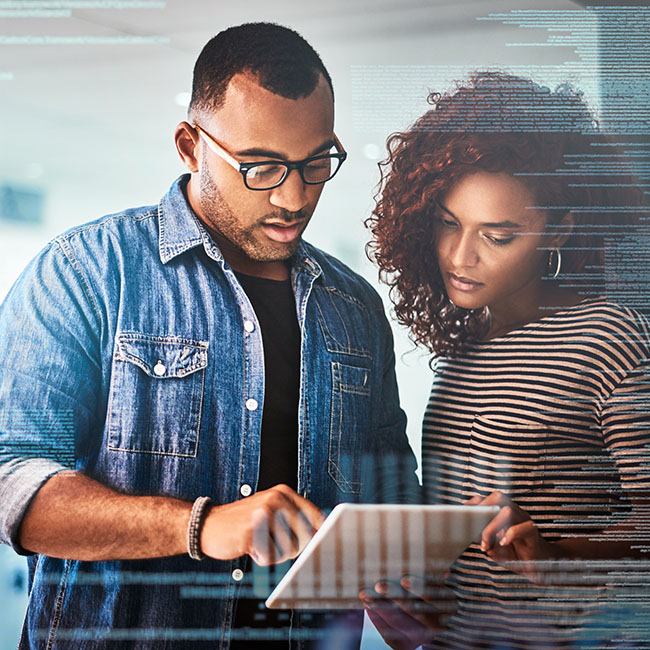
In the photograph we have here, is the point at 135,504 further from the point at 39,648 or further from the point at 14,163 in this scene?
the point at 14,163

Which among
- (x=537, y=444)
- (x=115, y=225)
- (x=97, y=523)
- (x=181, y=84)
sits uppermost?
(x=181, y=84)

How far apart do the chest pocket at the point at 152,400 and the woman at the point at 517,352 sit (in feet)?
1.28

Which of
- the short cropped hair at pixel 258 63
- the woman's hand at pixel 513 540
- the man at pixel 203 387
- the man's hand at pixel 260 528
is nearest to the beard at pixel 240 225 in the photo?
the man at pixel 203 387

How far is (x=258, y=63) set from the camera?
1.11m

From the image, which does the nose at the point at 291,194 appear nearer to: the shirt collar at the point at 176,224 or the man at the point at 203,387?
the man at the point at 203,387

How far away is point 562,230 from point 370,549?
0.64 meters

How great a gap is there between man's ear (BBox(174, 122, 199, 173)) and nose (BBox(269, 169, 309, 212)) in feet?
0.48

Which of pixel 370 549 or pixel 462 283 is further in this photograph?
pixel 462 283

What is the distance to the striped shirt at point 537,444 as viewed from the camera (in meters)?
1.14

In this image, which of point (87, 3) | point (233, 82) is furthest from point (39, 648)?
point (87, 3)

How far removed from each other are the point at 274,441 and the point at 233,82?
0.61 meters

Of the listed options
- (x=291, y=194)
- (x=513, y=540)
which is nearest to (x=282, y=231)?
(x=291, y=194)

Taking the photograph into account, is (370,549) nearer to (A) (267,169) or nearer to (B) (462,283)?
(B) (462,283)

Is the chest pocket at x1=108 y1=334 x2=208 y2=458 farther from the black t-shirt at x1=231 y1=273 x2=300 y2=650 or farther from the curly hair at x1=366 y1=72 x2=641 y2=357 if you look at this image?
the curly hair at x1=366 y1=72 x2=641 y2=357
